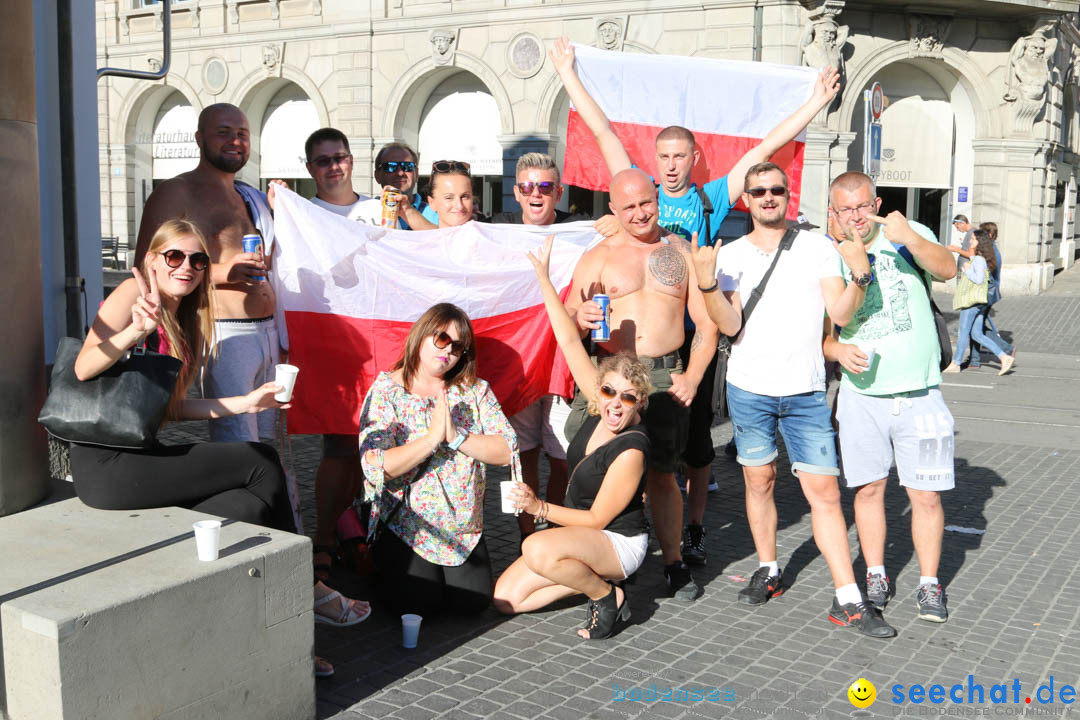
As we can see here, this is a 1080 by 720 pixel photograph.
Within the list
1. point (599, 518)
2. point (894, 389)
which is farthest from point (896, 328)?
point (599, 518)

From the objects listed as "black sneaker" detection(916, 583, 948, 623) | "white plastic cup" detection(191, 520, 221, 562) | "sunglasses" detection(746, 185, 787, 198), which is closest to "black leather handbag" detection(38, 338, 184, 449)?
"white plastic cup" detection(191, 520, 221, 562)

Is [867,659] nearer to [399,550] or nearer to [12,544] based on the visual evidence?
[399,550]

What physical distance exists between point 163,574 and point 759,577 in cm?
294

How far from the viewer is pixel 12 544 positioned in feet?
12.0

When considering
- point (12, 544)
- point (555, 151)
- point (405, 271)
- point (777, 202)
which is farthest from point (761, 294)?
point (555, 151)

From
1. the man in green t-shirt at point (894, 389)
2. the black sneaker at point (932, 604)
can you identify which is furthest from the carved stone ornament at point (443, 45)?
Answer: the black sneaker at point (932, 604)

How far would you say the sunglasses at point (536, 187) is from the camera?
5.81 meters

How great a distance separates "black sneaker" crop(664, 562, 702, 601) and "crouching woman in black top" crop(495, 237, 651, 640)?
0.49 m

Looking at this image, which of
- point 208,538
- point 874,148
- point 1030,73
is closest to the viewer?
point 208,538

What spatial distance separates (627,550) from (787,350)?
119 cm

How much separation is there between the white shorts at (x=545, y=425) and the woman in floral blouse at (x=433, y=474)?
2.86ft

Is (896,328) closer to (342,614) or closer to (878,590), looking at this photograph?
(878,590)

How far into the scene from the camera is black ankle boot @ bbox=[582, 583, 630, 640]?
4556 millimetres

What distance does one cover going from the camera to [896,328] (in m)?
4.85
